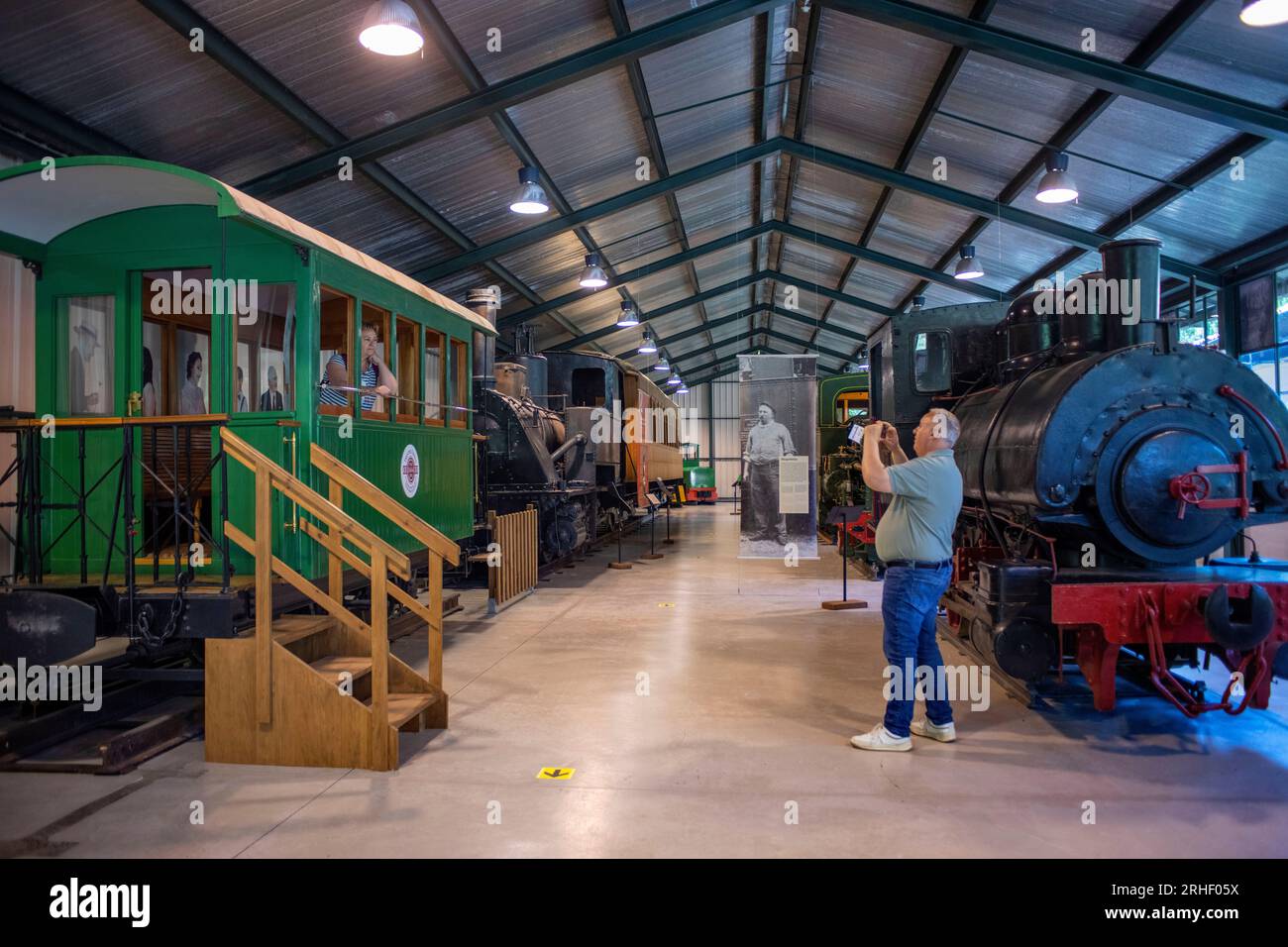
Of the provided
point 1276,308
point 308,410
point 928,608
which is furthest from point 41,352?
point 1276,308

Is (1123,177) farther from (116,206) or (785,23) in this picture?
(116,206)

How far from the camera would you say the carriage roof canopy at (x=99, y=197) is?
4.74 metres

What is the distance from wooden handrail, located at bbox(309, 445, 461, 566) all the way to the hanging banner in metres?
7.17

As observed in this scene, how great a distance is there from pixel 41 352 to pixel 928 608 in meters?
5.76

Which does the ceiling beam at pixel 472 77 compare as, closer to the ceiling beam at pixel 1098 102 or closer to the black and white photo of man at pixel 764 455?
the black and white photo of man at pixel 764 455

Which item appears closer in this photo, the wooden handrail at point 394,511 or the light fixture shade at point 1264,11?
the wooden handrail at point 394,511

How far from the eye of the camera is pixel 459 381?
8.59 m

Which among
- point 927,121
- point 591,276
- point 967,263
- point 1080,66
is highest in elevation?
point 927,121

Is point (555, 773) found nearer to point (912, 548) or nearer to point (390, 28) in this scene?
point (912, 548)

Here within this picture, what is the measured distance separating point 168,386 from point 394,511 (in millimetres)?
2114

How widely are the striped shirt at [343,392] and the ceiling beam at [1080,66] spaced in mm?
6321

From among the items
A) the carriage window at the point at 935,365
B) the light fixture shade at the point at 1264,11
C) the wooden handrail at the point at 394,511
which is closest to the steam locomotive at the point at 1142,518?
the light fixture shade at the point at 1264,11
